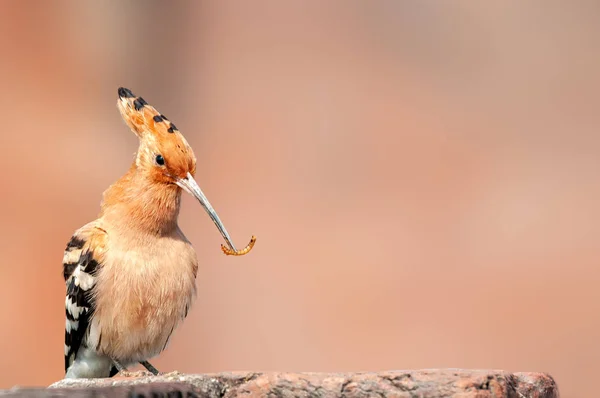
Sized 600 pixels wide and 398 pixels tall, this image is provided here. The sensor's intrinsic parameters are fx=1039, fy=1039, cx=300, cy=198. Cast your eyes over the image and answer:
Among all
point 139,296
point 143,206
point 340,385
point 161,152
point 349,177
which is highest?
point 349,177

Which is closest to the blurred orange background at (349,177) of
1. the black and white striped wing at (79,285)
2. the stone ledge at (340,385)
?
the black and white striped wing at (79,285)

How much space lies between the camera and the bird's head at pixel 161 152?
8.22 ft

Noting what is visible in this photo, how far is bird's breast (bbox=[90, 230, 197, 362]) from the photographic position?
247 cm

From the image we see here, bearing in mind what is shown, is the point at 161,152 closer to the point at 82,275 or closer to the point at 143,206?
the point at 143,206

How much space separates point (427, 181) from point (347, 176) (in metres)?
0.47

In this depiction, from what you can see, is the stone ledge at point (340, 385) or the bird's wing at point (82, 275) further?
the bird's wing at point (82, 275)

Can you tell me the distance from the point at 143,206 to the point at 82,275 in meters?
0.23

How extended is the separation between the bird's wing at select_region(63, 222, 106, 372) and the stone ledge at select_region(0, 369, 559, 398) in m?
0.53

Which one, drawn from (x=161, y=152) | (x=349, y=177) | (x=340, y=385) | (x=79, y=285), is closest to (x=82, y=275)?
(x=79, y=285)

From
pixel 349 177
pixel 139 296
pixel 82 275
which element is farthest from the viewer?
pixel 349 177

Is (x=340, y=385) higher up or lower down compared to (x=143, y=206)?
lower down

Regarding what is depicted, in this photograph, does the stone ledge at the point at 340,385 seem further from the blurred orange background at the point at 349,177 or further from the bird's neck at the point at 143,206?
the blurred orange background at the point at 349,177

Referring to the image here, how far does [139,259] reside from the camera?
2.49 metres

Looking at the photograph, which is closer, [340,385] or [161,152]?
[340,385]
